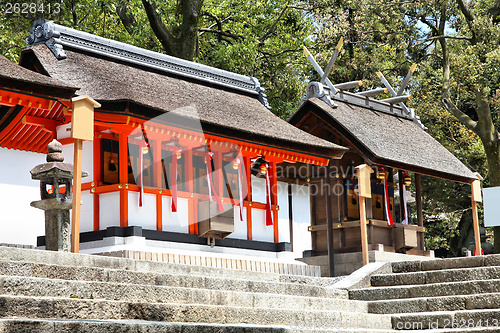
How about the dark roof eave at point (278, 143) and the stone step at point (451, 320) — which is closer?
the stone step at point (451, 320)

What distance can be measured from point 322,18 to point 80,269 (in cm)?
1712

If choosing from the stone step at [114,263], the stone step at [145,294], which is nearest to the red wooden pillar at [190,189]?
the stone step at [114,263]

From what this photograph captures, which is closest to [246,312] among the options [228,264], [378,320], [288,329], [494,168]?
[288,329]

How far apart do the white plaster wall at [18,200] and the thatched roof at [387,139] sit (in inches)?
245

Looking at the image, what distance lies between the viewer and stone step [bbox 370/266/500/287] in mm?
10219

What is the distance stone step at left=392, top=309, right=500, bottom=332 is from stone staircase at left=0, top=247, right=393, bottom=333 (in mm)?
309

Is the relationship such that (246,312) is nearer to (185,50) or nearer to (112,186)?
(112,186)

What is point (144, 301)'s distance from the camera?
7.02 m

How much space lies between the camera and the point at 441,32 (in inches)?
867

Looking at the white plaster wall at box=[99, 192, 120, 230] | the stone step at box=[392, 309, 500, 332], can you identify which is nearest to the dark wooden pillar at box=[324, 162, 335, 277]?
the white plaster wall at box=[99, 192, 120, 230]

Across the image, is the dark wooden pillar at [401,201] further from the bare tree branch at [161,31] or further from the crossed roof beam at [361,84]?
the bare tree branch at [161,31]

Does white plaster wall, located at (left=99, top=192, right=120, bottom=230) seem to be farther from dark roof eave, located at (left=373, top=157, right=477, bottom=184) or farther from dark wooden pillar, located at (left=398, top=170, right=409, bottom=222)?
dark wooden pillar, located at (left=398, top=170, right=409, bottom=222)

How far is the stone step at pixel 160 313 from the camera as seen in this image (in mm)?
5746

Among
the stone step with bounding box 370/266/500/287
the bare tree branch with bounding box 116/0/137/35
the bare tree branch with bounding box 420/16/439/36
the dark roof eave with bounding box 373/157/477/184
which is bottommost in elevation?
the stone step with bounding box 370/266/500/287
